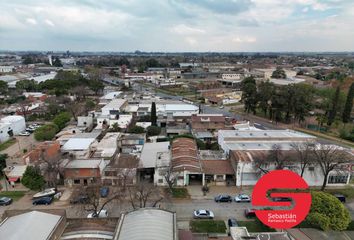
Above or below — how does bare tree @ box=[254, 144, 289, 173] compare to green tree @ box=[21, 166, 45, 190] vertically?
above

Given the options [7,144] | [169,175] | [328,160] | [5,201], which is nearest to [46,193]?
[5,201]

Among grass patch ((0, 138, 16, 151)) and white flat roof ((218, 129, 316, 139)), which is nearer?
white flat roof ((218, 129, 316, 139))

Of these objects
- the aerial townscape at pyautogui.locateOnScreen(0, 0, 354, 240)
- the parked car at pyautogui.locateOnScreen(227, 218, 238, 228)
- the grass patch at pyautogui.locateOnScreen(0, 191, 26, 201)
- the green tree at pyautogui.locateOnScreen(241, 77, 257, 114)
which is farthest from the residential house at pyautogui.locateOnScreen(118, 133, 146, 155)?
the green tree at pyautogui.locateOnScreen(241, 77, 257, 114)

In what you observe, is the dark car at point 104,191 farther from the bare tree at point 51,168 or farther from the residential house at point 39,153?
the residential house at point 39,153

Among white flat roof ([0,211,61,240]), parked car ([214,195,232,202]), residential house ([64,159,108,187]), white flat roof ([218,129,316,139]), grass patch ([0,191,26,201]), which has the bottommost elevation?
grass patch ([0,191,26,201])

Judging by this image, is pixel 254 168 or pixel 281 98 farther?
pixel 281 98

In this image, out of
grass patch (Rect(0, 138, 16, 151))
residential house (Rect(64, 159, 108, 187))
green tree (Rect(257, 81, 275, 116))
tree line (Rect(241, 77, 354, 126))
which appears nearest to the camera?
residential house (Rect(64, 159, 108, 187))

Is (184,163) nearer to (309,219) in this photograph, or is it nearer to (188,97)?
(309,219)

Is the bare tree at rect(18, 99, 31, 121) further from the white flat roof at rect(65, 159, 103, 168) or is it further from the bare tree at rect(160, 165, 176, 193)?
the bare tree at rect(160, 165, 176, 193)

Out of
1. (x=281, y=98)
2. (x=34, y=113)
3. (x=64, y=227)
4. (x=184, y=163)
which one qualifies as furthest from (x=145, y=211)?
(x=34, y=113)
